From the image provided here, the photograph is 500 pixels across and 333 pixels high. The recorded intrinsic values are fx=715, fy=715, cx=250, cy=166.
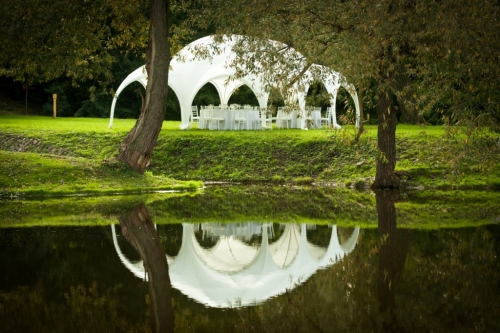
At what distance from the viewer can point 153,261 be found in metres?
8.49

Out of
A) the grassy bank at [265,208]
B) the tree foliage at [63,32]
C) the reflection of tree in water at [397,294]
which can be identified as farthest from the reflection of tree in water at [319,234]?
the tree foliage at [63,32]

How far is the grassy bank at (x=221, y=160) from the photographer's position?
18.3m

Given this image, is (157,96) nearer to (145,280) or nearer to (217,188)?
(217,188)

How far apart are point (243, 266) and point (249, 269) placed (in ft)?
0.73

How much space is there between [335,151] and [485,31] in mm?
14278

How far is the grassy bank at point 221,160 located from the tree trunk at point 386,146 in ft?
3.04

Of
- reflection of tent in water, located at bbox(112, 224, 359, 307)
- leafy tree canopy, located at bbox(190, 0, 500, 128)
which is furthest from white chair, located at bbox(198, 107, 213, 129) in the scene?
reflection of tent in water, located at bbox(112, 224, 359, 307)

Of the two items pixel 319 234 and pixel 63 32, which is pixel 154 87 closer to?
pixel 63 32

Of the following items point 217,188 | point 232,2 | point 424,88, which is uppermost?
point 232,2

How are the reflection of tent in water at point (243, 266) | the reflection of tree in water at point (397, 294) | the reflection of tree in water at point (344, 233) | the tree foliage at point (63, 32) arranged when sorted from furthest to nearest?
the tree foliage at point (63, 32) < the reflection of tree in water at point (344, 233) < the reflection of tent in water at point (243, 266) < the reflection of tree in water at point (397, 294)

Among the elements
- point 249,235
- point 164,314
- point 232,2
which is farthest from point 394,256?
point 232,2

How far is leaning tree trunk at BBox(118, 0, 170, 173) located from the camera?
18234mm

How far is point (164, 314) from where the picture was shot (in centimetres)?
603

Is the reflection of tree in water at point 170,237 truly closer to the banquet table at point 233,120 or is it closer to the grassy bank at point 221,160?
the grassy bank at point 221,160
